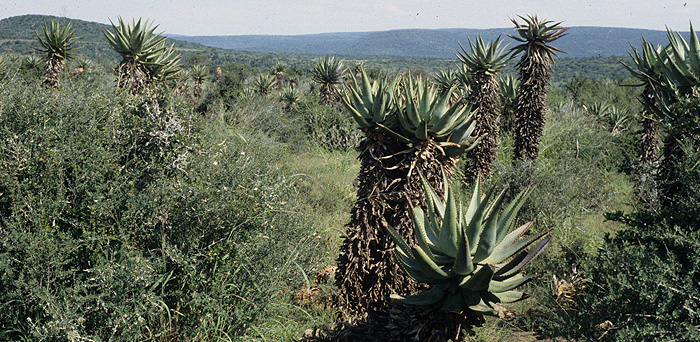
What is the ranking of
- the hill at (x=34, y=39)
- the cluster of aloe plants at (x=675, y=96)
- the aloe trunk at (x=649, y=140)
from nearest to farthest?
the cluster of aloe plants at (x=675, y=96) < the aloe trunk at (x=649, y=140) < the hill at (x=34, y=39)

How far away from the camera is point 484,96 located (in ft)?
33.1

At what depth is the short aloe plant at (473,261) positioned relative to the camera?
8.96ft

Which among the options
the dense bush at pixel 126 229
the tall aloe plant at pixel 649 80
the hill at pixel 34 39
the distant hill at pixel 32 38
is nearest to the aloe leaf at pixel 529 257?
the dense bush at pixel 126 229

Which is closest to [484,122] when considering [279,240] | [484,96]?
[484,96]

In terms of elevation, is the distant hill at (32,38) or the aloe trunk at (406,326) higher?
the distant hill at (32,38)

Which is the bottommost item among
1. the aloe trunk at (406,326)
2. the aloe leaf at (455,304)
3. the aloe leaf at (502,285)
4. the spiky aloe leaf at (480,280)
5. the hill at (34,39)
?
the aloe trunk at (406,326)

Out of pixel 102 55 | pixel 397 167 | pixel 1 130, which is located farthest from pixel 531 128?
pixel 102 55

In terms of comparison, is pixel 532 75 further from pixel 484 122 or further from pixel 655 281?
pixel 655 281

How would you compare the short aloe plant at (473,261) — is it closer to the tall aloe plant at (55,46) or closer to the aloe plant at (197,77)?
the tall aloe plant at (55,46)

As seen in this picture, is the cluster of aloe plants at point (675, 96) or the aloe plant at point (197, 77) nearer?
the cluster of aloe plants at point (675, 96)

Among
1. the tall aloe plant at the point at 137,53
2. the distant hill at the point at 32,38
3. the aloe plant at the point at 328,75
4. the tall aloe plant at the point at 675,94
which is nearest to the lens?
the tall aloe plant at the point at 675,94

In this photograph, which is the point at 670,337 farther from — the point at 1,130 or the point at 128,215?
the point at 1,130

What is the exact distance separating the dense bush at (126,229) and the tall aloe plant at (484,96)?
623 centimetres

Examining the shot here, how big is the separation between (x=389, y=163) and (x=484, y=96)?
21.0ft
